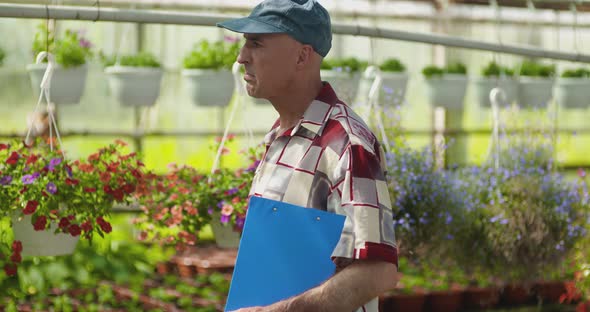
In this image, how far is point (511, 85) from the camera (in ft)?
15.4

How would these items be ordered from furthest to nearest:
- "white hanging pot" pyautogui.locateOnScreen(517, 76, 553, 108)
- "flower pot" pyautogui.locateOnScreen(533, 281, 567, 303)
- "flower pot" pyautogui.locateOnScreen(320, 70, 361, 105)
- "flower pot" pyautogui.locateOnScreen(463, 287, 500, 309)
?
"flower pot" pyautogui.locateOnScreen(533, 281, 567, 303) < "flower pot" pyautogui.locateOnScreen(463, 287, 500, 309) < "white hanging pot" pyautogui.locateOnScreen(517, 76, 553, 108) < "flower pot" pyautogui.locateOnScreen(320, 70, 361, 105)

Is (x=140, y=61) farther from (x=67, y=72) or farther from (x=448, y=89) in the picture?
(x=448, y=89)

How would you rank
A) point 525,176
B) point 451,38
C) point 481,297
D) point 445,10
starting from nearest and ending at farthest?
point 451,38, point 525,176, point 481,297, point 445,10

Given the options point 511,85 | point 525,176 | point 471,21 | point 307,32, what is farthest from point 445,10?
point 307,32

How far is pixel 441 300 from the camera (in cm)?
488

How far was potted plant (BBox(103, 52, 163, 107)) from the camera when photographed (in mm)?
3725

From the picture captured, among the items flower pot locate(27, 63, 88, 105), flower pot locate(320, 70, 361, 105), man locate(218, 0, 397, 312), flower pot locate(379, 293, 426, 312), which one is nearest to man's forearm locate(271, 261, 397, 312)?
man locate(218, 0, 397, 312)

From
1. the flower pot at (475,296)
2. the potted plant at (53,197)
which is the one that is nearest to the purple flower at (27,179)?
the potted plant at (53,197)

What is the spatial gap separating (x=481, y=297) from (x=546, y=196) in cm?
149

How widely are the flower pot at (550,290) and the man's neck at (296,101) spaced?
3.80m

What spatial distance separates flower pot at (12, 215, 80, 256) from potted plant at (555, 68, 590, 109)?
2897 millimetres

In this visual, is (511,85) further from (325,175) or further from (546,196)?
(325,175)

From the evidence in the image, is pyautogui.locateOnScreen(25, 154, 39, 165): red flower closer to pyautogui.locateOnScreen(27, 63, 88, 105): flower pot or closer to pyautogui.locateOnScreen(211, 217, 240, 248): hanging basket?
pyautogui.locateOnScreen(211, 217, 240, 248): hanging basket

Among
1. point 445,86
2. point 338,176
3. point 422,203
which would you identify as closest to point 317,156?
point 338,176
